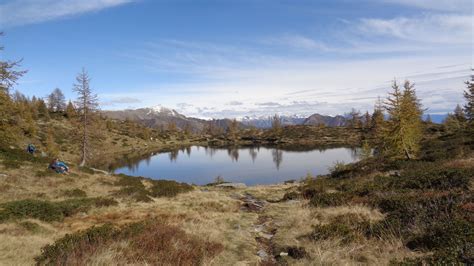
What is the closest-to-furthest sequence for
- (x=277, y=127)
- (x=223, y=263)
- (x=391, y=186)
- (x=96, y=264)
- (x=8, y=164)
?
(x=96, y=264) → (x=223, y=263) → (x=391, y=186) → (x=8, y=164) → (x=277, y=127)

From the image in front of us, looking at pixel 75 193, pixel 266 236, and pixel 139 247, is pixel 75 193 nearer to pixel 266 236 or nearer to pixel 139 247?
pixel 266 236

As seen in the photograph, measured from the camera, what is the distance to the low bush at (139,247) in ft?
22.9

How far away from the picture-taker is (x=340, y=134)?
5364 inches

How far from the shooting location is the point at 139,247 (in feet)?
26.1

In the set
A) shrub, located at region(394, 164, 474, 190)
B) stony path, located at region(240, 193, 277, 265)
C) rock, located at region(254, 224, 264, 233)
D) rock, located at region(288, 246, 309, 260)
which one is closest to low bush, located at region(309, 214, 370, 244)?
rock, located at region(288, 246, 309, 260)

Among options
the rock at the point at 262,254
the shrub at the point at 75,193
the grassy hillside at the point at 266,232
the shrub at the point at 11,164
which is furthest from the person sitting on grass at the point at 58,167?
the rock at the point at 262,254

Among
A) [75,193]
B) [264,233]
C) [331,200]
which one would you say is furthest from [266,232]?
[75,193]

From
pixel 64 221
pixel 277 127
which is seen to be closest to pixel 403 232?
pixel 64 221

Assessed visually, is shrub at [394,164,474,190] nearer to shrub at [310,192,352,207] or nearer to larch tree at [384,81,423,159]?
shrub at [310,192,352,207]

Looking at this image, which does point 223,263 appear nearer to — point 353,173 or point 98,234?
point 98,234

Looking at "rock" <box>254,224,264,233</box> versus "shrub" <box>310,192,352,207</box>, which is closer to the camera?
"rock" <box>254,224,264,233</box>

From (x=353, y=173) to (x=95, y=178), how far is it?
75.8 feet

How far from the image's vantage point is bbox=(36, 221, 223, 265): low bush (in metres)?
6.97

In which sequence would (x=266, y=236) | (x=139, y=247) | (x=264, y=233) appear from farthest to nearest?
(x=264, y=233) → (x=266, y=236) → (x=139, y=247)
